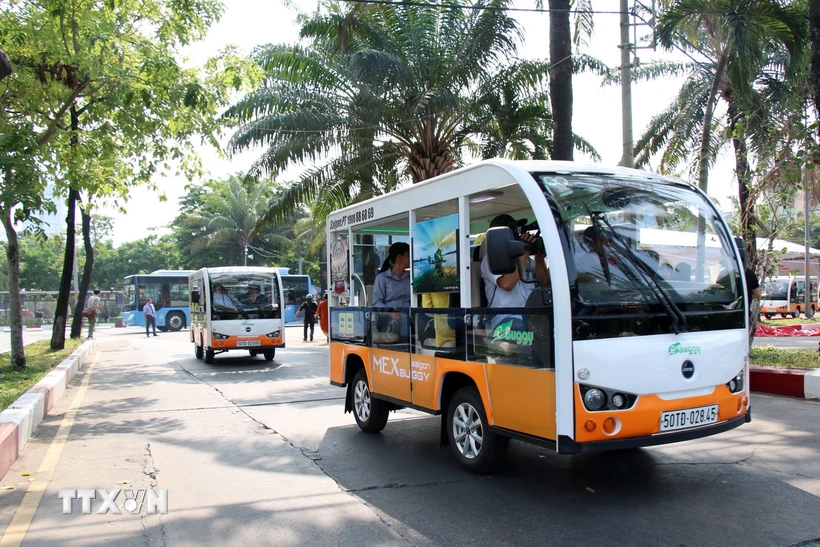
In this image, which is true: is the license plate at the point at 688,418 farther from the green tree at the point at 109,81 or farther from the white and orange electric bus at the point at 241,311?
the white and orange electric bus at the point at 241,311

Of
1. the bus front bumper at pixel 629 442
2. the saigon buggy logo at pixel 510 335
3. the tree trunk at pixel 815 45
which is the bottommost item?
the bus front bumper at pixel 629 442

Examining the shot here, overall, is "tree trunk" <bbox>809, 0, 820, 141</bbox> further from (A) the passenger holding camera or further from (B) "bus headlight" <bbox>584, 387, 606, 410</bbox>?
(B) "bus headlight" <bbox>584, 387, 606, 410</bbox>

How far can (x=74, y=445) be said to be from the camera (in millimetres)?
7297

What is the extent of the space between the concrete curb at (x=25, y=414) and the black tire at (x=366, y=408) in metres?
3.46

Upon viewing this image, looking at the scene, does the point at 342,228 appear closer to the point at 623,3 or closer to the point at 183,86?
the point at 183,86

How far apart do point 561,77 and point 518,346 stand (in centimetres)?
768

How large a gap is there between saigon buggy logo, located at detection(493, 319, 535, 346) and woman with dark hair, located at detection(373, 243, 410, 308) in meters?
2.11

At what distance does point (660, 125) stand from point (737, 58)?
1383 centimetres

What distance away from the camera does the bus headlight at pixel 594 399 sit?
14.7ft

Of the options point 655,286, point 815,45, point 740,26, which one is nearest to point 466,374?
point 655,286

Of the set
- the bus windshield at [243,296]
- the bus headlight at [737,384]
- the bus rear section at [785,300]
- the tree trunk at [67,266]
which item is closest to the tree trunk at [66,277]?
the tree trunk at [67,266]

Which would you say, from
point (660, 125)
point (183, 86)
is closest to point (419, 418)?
point (183, 86)

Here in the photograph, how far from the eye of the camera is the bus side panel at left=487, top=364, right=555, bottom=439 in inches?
183

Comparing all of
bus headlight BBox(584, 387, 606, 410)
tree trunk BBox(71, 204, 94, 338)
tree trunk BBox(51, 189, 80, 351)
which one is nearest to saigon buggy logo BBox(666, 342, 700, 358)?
bus headlight BBox(584, 387, 606, 410)
